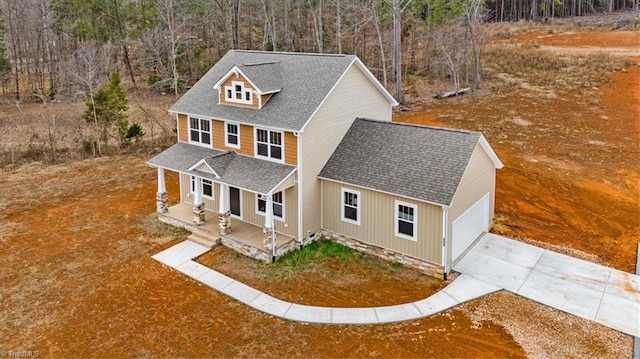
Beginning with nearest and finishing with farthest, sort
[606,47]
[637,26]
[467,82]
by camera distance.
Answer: [467,82], [606,47], [637,26]

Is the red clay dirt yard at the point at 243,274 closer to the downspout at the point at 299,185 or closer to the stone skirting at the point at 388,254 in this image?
the stone skirting at the point at 388,254

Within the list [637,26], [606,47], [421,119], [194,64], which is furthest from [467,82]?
[637,26]

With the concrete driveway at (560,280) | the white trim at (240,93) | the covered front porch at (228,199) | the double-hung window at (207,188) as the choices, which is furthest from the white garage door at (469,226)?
the double-hung window at (207,188)

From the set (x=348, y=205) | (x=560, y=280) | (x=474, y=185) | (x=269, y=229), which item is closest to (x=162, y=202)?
(x=269, y=229)

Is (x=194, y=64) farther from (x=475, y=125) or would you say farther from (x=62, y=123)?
(x=475, y=125)

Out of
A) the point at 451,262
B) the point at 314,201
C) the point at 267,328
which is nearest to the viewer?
the point at 267,328

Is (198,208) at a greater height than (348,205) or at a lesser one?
lesser

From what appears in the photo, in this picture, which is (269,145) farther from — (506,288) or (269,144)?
(506,288)
